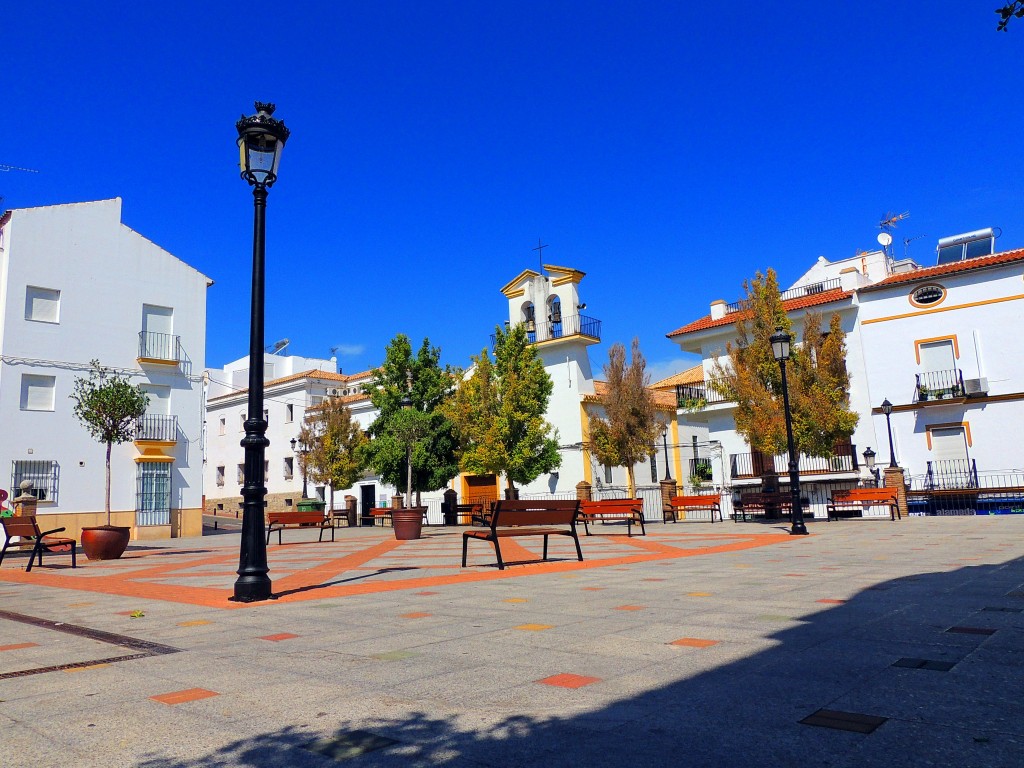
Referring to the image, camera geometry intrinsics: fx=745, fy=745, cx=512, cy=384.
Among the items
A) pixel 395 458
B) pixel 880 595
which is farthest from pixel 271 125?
pixel 395 458

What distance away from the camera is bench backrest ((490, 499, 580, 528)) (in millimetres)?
9789

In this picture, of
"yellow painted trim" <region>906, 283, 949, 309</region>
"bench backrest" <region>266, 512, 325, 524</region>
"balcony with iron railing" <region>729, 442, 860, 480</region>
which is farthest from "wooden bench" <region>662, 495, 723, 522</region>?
"bench backrest" <region>266, 512, 325, 524</region>

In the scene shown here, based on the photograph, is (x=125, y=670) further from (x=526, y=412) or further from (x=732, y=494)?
(x=732, y=494)

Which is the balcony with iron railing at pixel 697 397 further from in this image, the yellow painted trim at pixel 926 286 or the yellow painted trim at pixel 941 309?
the yellow painted trim at pixel 926 286

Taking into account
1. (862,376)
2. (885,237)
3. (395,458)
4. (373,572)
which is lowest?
(373,572)

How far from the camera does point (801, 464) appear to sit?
2998 cm

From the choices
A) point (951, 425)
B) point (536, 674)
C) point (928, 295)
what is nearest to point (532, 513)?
point (536, 674)

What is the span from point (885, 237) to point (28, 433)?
122 feet

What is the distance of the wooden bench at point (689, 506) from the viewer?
25250mm

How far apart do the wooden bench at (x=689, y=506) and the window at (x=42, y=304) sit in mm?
22539

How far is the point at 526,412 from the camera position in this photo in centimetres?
3069

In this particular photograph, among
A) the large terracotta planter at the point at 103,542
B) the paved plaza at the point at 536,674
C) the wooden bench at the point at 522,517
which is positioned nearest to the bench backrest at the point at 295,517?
the large terracotta planter at the point at 103,542

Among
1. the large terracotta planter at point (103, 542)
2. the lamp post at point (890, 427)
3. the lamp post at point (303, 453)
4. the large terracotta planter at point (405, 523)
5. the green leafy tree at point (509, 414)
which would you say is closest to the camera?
the large terracotta planter at point (103, 542)

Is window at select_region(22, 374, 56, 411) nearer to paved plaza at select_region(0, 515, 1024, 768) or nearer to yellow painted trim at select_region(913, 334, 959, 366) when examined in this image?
paved plaza at select_region(0, 515, 1024, 768)
